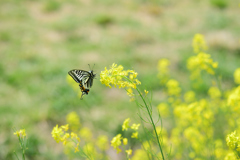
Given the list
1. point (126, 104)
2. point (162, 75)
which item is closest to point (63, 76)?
point (126, 104)

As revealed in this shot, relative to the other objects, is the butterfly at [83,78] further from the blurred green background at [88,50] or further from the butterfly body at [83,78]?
the blurred green background at [88,50]

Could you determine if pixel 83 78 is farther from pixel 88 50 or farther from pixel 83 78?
pixel 88 50

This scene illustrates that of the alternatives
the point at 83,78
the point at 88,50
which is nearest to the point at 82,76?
the point at 83,78

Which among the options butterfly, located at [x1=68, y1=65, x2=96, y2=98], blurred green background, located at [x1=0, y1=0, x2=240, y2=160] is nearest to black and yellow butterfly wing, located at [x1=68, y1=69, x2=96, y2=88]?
butterfly, located at [x1=68, y1=65, x2=96, y2=98]

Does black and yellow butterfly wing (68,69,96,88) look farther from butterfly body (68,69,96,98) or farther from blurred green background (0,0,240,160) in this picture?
blurred green background (0,0,240,160)

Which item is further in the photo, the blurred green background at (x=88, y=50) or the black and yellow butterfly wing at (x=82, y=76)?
the blurred green background at (x=88, y=50)

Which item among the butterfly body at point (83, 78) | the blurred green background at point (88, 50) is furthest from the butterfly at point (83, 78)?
the blurred green background at point (88, 50)

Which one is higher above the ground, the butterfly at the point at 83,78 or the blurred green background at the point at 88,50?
the blurred green background at the point at 88,50

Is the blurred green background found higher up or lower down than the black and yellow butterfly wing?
higher up

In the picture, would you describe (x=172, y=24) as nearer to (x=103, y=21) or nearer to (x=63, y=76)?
(x=103, y=21)

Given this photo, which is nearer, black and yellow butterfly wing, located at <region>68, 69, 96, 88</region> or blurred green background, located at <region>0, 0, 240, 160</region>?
black and yellow butterfly wing, located at <region>68, 69, 96, 88</region>
